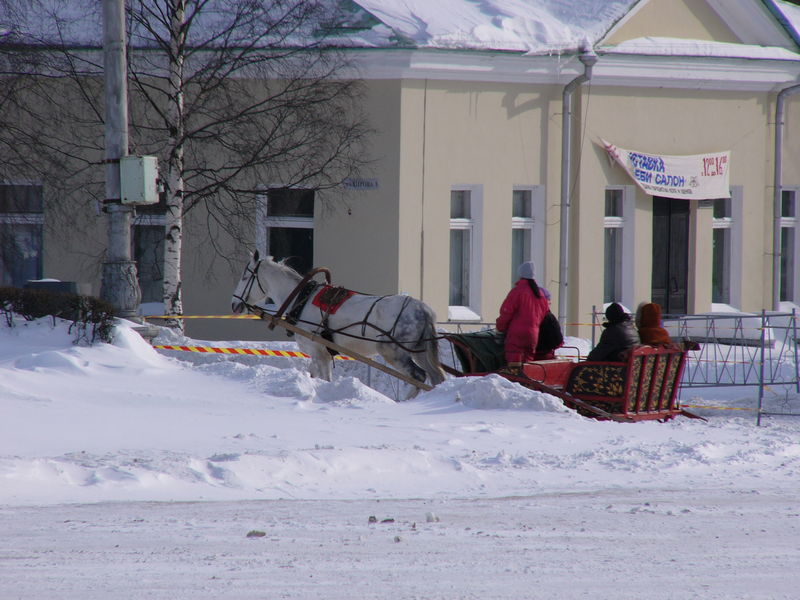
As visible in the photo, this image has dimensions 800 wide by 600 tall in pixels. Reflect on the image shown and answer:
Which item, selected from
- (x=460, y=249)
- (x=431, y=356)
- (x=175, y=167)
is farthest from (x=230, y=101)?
(x=431, y=356)

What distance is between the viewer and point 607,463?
29.0ft

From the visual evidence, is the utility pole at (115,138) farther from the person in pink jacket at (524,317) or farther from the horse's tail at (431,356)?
the person in pink jacket at (524,317)

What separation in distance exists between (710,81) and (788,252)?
13.9ft

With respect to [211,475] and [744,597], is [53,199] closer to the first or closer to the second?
[211,475]

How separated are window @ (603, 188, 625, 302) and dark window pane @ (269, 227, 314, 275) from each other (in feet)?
18.5

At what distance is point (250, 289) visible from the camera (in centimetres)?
1471

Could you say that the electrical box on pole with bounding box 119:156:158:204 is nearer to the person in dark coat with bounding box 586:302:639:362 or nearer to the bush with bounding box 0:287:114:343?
the bush with bounding box 0:287:114:343

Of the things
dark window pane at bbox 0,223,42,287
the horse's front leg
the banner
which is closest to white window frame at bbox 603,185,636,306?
the banner

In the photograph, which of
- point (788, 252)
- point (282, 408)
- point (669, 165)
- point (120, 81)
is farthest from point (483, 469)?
point (788, 252)

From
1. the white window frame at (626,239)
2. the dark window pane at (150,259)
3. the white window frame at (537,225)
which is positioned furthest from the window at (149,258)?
the white window frame at (626,239)

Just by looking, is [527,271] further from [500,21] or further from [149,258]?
[149,258]

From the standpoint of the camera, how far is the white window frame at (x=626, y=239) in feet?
68.9

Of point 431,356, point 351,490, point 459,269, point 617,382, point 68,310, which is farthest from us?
point 459,269

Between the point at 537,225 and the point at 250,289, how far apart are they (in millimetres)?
7539
